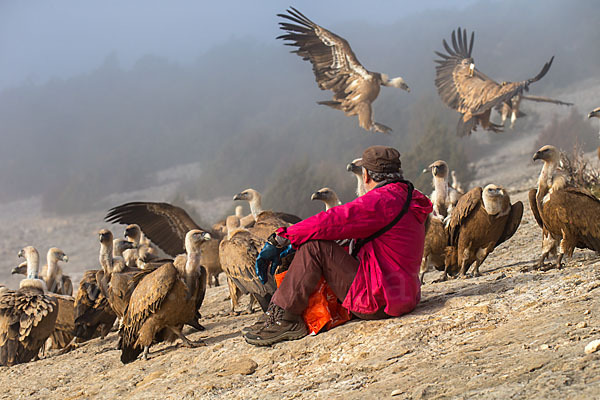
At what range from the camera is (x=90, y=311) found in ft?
25.0

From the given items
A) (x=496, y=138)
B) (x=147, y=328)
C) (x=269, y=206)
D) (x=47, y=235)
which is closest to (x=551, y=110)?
(x=496, y=138)

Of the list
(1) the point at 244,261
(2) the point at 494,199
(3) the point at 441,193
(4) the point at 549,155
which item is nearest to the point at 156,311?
(1) the point at 244,261

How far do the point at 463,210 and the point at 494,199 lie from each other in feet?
1.21

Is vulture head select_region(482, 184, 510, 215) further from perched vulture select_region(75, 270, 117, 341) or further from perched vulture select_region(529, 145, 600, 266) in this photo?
perched vulture select_region(75, 270, 117, 341)

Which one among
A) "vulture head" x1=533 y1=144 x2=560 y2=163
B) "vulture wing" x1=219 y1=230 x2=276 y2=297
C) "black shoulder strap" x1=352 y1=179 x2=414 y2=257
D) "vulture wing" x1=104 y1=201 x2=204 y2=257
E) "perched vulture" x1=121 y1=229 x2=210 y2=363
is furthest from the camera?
"vulture wing" x1=104 y1=201 x2=204 y2=257

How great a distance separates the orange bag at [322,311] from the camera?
4.54 m

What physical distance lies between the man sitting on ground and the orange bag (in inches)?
2.9

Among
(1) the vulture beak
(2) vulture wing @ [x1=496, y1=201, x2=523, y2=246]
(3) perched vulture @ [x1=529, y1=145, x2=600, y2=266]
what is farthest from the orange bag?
(2) vulture wing @ [x1=496, y1=201, x2=523, y2=246]

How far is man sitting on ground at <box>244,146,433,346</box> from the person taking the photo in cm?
421

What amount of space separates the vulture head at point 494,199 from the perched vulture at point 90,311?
447cm

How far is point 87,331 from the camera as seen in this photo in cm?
759

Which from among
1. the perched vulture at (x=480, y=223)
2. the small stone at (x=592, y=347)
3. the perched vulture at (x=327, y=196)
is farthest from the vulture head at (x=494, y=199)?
the small stone at (x=592, y=347)

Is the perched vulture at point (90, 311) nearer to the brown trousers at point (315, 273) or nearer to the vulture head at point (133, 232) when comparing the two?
the vulture head at point (133, 232)

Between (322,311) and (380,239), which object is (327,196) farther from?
(380,239)
